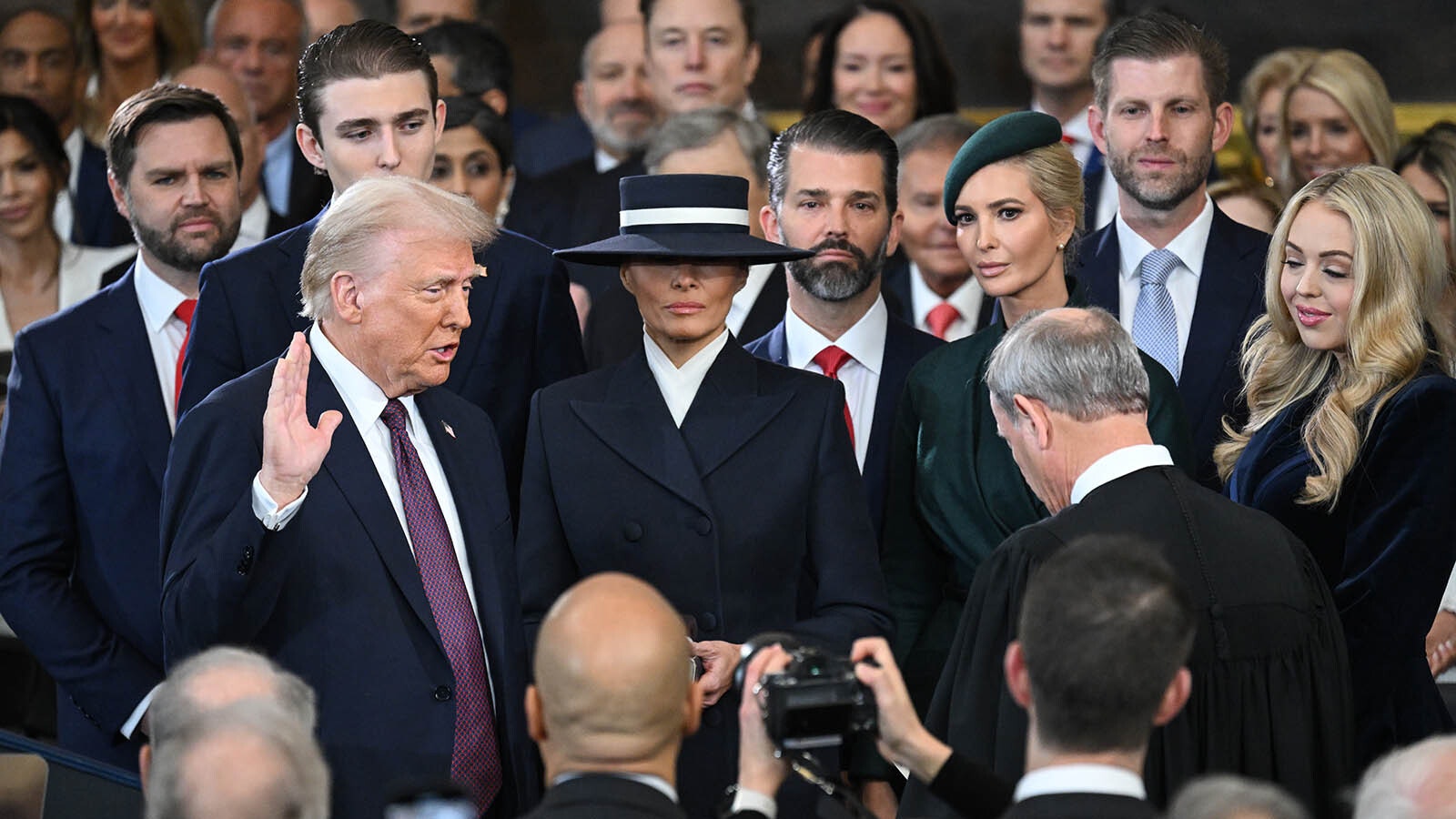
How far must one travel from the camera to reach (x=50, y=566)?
15.2ft

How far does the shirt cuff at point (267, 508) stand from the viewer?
3365 millimetres

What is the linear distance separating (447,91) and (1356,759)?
14.4 ft

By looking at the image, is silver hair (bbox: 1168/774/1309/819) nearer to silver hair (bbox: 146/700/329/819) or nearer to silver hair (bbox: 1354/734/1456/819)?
silver hair (bbox: 1354/734/1456/819)

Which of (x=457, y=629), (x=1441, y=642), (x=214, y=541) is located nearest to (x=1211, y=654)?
(x=457, y=629)

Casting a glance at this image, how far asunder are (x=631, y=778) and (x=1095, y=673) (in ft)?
2.10

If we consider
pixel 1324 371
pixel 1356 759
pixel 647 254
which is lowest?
pixel 1356 759

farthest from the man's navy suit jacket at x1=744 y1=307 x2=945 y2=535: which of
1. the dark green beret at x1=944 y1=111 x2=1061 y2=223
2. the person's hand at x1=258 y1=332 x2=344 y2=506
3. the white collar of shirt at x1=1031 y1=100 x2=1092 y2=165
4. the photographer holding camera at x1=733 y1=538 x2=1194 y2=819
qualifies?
the white collar of shirt at x1=1031 y1=100 x2=1092 y2=165

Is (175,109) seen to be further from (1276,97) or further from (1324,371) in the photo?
(1276,97)

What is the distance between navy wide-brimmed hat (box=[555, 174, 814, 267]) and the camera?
3998mm

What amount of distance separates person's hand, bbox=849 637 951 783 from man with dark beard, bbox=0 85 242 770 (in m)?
2.27

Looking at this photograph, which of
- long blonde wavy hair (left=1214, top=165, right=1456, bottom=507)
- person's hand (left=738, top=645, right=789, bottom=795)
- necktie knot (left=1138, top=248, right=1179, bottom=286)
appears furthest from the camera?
necktie knot (left=1138, top=248, right=1179, bottom=286)

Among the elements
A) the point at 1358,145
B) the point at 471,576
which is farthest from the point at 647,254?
the point at 1358,145

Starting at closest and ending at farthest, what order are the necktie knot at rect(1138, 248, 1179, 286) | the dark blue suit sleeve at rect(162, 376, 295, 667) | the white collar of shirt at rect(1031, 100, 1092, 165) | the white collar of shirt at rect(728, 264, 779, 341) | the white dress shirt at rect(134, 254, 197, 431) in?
the dark blue suit sleeve at rect(162, 376, 295, 667)
the white dress shirt at rect(134, 254, 197, 431)
the necktie knot at rect(1138, 248, 1179, 286)
the white collar of shirt at rect(728, 264, 779, 341)
the white collar of shirt at rect(1031, 100, 1092, 165)

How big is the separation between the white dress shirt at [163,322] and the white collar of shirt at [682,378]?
1.49 m
